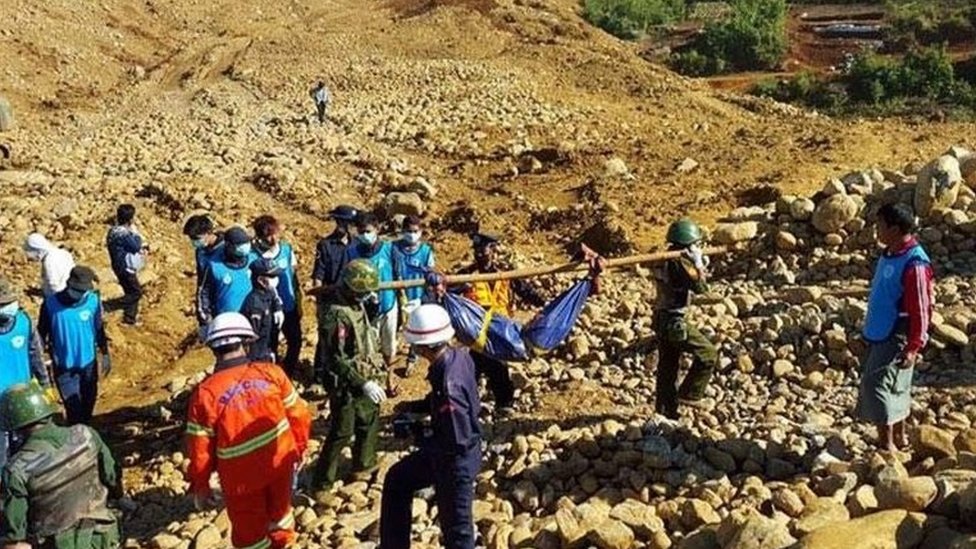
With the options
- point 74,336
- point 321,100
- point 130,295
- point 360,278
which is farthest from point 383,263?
point 321,100

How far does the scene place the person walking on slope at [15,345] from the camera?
585 cm

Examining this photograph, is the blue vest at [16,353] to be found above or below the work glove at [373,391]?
above

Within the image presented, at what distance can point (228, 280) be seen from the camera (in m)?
6.98

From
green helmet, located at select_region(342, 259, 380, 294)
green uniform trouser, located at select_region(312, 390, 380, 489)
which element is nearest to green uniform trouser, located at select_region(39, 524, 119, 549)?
green uniform trouser, located at select_region(312, 390, 380, 489)

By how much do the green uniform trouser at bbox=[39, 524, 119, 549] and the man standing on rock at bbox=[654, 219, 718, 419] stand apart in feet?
10.9

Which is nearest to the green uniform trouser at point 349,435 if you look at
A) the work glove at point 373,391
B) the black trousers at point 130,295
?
the work glove at point 373,391

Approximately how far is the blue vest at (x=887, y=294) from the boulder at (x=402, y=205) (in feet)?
28.6

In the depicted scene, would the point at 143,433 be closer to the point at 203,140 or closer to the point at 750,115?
the point at 203,140

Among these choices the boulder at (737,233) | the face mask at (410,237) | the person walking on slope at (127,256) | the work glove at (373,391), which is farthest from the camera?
the person walking on slope at (127,256)

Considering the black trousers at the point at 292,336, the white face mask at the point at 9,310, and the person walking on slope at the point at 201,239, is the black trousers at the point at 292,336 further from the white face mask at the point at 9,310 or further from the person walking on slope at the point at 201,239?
the white face mask at the point at 9,310

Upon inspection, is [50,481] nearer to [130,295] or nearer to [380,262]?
[380,262]

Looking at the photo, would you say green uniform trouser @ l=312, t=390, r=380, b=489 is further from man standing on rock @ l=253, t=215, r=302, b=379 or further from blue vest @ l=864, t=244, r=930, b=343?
blue vest @ l=864, t=244, r=930, b=343

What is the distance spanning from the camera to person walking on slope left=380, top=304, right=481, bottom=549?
4.54 m

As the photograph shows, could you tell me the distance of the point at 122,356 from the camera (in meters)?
9.88
